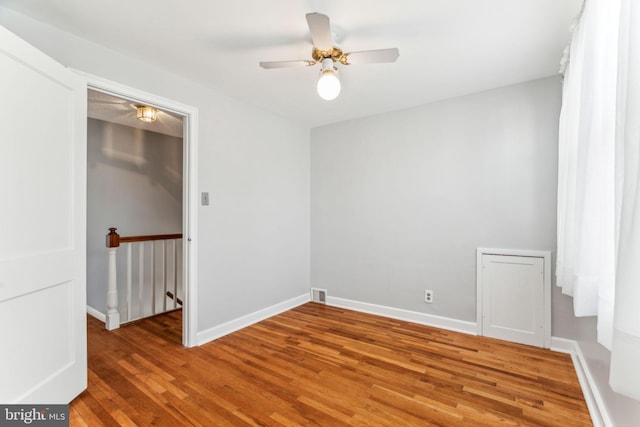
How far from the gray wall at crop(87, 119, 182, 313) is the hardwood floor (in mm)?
1329

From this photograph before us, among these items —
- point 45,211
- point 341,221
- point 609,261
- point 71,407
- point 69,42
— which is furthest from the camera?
point 341,221

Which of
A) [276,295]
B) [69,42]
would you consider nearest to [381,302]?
[276,295]

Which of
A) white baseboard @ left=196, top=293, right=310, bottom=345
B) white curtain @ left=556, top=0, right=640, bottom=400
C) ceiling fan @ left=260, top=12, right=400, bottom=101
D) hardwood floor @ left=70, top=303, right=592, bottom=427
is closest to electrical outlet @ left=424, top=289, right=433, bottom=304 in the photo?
hardwood floor @ left=70, top=303, right=592, bottom=427

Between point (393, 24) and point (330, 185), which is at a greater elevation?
point (393, 24)

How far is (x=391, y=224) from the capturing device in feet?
11.1

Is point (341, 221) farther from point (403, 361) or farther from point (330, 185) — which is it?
point (403, 361)

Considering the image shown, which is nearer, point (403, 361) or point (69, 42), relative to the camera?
point (69, 42)

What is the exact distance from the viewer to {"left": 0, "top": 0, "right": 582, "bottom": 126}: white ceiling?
169cm

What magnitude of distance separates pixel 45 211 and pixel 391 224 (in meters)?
2.97

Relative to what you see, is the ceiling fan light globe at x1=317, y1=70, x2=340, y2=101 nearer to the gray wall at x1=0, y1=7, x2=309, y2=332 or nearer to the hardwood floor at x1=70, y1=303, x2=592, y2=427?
the gray wall at x1=0, y1=7, x2=309, y2=332

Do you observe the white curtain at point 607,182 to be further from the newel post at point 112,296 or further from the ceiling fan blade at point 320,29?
the newel post at point 112,296

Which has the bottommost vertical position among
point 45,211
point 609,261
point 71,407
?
point 71,407

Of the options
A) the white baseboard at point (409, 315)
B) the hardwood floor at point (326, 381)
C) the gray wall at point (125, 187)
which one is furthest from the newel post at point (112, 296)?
the white baseboard at point (409, 315)

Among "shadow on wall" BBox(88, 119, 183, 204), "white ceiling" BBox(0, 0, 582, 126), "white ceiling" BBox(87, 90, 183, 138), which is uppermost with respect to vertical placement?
"white ceiling" BBox(0, 0, 582, 126)
